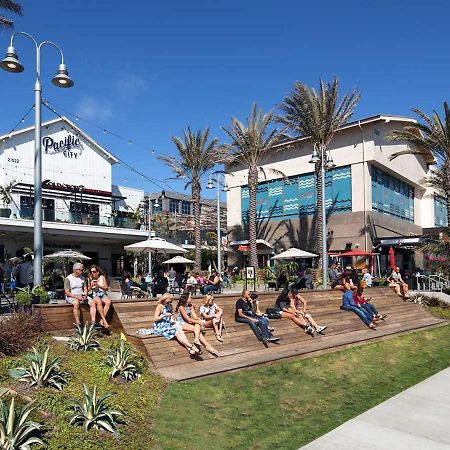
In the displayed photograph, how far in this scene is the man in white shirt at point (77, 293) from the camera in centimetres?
936

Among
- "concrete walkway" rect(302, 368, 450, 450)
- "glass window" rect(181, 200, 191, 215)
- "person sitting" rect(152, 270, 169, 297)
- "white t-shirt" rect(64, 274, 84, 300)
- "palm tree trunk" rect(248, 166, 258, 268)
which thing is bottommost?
"concrete walkway" rect(302, 368, 450, 450)

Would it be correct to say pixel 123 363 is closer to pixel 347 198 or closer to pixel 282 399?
pixel 282 399

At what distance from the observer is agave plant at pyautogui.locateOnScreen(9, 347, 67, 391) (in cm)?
673

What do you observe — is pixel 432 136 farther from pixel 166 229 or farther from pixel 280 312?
pixel 166 229

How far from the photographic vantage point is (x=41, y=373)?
6754 mm

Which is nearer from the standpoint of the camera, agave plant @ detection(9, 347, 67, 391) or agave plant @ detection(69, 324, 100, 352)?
agave plant @ detection(9, 347, 67, 391)

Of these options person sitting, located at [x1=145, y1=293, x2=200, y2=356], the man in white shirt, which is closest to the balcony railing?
the man in white shirt

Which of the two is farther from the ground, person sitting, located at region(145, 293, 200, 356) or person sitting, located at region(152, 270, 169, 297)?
person sitting, located at region(152, 270, 169, 297)

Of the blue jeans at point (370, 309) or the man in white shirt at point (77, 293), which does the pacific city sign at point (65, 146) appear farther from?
the blue jeans at point (370, 309)

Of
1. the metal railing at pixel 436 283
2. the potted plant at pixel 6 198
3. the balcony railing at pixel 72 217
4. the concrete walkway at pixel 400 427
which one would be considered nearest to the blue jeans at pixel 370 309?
the concrete walkway at pixel 400 427

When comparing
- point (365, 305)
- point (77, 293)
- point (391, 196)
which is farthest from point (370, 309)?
point (391, 196)

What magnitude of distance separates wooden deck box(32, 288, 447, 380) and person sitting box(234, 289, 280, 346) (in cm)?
14

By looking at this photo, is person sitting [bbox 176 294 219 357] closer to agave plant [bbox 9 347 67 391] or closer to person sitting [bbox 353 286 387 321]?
agave plant [bbox 9 347 67 391]

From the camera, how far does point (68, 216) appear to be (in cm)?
2759
